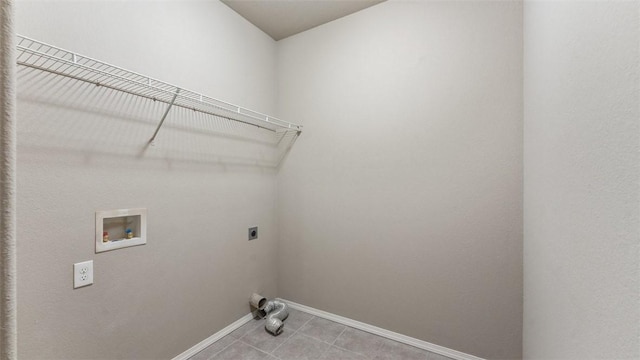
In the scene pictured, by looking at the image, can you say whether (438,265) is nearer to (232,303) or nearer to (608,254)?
(608,254)

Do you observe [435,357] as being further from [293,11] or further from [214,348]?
[293,11]

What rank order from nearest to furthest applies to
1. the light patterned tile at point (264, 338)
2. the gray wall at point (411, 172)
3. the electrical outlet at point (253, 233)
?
the gray wall at point (411, 172) → the light patterned tile at point (264, 338) → the electrical outlet at point (253, 233)

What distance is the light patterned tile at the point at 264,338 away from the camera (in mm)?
1808

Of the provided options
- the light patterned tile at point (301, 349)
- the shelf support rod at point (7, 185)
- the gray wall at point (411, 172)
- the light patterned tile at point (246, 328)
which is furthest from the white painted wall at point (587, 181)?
the light patterned tile at point (246, 328)

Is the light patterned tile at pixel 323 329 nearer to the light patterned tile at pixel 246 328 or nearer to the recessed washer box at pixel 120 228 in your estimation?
the light patterned tile at pixel 246 328

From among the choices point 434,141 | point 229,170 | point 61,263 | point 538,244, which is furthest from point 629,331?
point 229,170

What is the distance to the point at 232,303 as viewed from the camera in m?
2.01

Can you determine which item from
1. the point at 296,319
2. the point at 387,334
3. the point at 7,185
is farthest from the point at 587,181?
the point at 296,319

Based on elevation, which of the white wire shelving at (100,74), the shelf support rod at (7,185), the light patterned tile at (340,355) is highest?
the white wire shelving at (100,74)

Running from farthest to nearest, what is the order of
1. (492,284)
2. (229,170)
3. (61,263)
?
(229,170) → (492,284) → (61,263)

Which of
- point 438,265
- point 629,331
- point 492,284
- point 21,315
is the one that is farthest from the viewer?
point 438,265

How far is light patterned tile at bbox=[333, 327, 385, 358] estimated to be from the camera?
5.83 ft

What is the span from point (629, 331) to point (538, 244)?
825mm

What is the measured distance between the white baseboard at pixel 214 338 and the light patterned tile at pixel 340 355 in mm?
729
